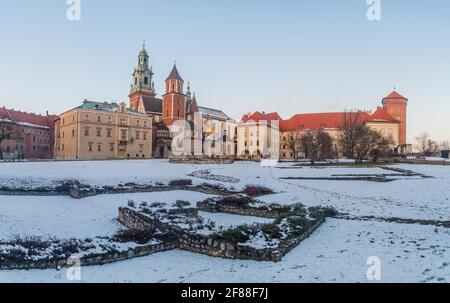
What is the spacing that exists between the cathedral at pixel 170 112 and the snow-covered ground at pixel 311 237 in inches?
2098

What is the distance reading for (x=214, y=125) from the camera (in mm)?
90812

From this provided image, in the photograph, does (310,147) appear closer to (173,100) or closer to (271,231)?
(173,100)

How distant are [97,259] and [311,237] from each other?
7226 mm

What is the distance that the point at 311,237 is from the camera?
12125 millimetres

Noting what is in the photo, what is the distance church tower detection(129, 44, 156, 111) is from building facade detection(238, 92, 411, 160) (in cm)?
2686

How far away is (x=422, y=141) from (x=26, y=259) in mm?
102422

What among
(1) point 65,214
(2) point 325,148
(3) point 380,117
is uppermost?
(3) point 380,117

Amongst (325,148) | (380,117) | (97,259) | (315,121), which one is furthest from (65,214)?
(380,117)

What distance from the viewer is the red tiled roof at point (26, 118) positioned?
3129 inches

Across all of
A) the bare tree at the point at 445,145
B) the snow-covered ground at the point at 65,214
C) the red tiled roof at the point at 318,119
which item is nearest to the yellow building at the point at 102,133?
the red tiled roof at the point at 318,119

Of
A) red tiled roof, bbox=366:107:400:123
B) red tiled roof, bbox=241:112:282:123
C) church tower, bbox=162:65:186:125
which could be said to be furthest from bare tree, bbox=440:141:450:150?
church tower, bbox=162:65:186:125

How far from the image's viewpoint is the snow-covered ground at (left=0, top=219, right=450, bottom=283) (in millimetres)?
8250
